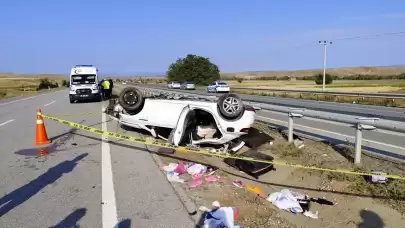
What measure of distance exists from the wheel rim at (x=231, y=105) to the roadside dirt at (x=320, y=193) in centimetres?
128

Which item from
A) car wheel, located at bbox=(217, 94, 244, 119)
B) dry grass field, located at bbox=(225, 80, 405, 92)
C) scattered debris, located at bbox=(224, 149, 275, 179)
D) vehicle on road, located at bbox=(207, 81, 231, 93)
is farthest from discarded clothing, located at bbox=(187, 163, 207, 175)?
dry grass field, located at bbox=(225, 80, 405, 92)

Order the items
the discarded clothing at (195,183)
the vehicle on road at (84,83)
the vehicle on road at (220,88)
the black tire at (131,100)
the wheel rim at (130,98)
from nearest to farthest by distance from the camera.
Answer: the discarded clothing at (195,183)
the black tire at (131,100)
the wheel rim at (130,98)
the vehicle on road at (84,83)
the vehicle on road at (220,88)

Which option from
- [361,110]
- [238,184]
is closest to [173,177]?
[238,184]

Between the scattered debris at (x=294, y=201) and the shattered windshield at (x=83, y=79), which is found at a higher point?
the shattered windshield at (x=83, y=79)

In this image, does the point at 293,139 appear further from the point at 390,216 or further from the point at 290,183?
the point at 390,216

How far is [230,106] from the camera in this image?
26.3 feet

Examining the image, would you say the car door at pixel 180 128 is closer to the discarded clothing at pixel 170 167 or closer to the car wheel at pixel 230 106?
the car wheel at pixel 230 106

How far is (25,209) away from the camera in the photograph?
4633 mm

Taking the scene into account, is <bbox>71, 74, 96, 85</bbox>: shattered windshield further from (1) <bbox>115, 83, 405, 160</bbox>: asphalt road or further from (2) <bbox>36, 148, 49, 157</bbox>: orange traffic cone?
(1) <bbox>115, 83, 405, 160</bbox>: asphalt road

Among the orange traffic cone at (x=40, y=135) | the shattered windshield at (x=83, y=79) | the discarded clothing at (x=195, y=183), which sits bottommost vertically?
the discarded clothing at (x=195, y=183)

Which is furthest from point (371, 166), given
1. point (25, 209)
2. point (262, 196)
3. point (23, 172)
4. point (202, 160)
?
point (23, 172)

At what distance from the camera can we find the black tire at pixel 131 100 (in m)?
9.45

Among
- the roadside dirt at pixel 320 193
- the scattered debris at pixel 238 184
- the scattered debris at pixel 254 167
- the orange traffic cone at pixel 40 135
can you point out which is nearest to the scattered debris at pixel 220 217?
the roadside dirt at pixel 320 193

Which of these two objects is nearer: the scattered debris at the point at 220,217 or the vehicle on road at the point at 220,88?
the scattered debris at the point at 220,217
